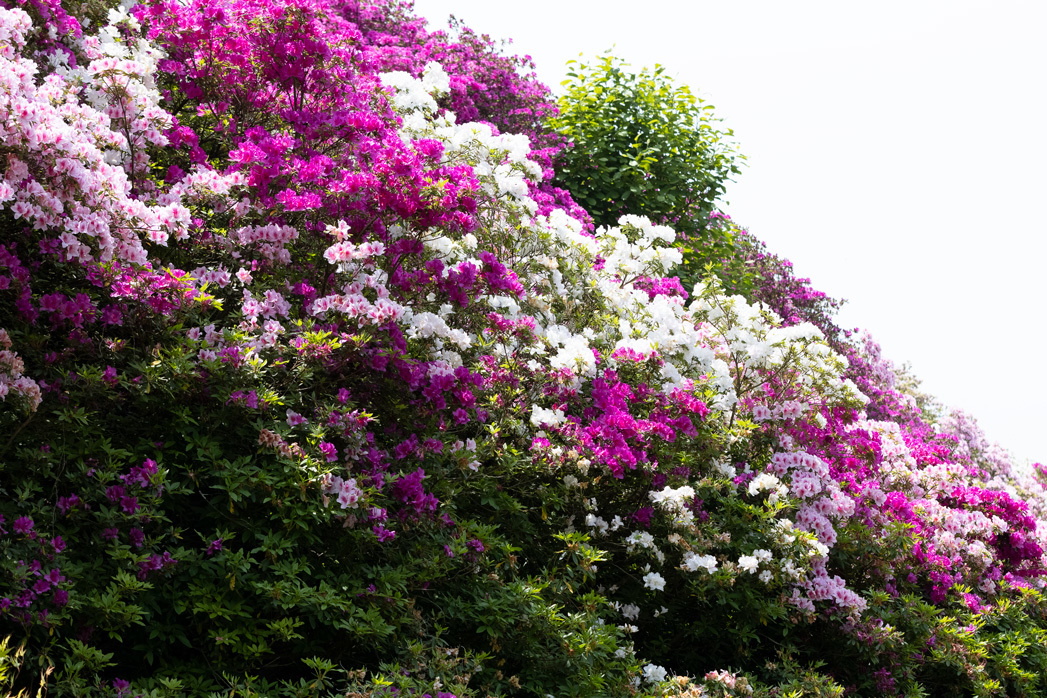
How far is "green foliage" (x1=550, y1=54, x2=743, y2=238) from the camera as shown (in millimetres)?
11492

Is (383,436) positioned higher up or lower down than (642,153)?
lower down

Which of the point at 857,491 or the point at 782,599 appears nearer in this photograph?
the point at 782,599

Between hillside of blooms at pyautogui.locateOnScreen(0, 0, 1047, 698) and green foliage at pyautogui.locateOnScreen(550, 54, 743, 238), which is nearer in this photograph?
hillside of blooms at pyautogui.locateOnScreen(0, 0, 1047, 698)

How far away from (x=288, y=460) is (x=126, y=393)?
0.86 metres

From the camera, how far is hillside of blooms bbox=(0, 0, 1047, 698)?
11.4ft

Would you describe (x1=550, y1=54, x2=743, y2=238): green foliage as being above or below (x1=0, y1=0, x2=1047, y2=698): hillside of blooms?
above

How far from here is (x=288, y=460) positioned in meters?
3.66

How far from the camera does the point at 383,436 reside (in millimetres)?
4547

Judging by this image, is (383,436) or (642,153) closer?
(383,436)

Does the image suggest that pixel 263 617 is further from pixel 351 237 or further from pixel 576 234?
pixel 576 234

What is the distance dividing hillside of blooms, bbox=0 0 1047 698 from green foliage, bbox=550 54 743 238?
4.40 metres

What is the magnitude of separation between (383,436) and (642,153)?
25.6ft

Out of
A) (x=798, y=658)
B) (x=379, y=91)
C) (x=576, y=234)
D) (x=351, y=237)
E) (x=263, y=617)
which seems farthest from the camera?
(x=576, y=234)

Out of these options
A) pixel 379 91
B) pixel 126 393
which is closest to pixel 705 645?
pixel 126 393
